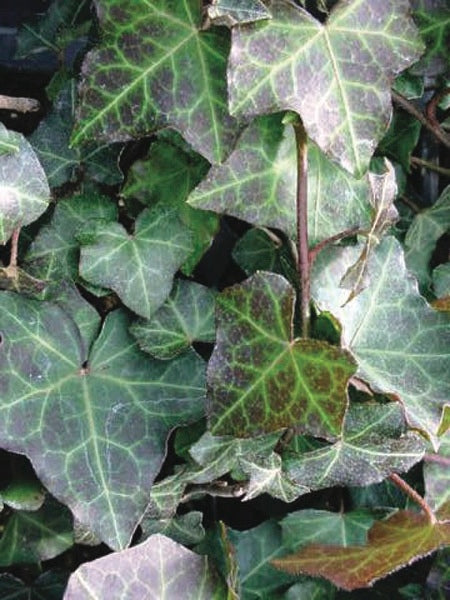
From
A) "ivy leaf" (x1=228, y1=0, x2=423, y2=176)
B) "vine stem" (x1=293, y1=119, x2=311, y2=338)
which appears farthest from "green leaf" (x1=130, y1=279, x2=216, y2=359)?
"ivy leaf" (x1=228, y1=0, x2=423, y2=176)

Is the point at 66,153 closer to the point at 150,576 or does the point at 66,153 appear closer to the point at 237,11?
the point at 237,11

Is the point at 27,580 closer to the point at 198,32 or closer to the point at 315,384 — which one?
the point at 315,384

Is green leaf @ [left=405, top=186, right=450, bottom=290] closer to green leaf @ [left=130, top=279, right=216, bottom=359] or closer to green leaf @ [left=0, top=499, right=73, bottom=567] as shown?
green leaf @ [left=130, top=279, right=216, bottom=359]

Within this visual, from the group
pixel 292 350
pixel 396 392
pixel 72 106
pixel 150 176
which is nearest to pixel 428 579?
pixel 396 392

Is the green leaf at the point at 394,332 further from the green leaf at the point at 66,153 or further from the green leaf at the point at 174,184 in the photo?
the green leaf at the point at 66,153

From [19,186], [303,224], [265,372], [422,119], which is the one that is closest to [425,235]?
[422,119]
